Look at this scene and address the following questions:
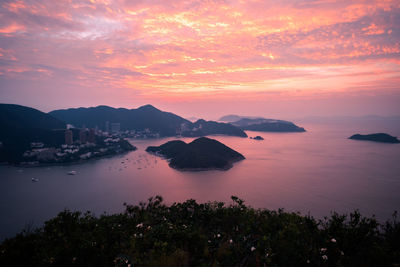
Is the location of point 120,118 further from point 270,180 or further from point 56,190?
point 270,180

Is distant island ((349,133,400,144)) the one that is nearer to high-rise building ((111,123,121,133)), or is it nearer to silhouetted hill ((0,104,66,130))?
high-rise building ((111,123,121,133))

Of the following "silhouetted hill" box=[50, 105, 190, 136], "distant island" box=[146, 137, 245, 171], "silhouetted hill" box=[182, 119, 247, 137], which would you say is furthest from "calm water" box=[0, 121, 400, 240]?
"silhouetted hill" box=[50, 105, 190, 136]

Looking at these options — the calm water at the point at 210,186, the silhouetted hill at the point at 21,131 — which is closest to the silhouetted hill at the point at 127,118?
the silhouetted hill at the point at 21,131

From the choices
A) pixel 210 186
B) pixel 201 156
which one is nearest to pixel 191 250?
pixel 210 186

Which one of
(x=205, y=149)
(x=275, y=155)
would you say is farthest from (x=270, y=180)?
(x=275, y=155)

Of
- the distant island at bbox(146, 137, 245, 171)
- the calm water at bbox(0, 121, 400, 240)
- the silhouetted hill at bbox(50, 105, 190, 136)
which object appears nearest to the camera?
the calm water at bbox(0, 121, 400, 240)

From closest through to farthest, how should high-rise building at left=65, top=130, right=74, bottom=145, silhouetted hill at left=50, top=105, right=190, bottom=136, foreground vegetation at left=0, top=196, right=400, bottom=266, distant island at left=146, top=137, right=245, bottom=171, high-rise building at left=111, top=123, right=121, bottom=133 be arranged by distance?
foreground vegetation at left=0, top=196, right=400, bottom=266 < distant island at left=146, top=137, right=245, bottom=171 < high-rise building at left=65, top=130, right=74, bottom=145 < high-rise building at left=111, top=123, right=121, bottom=133 < silhouetted hill at left=50, top=105, right=190, bottom=136
